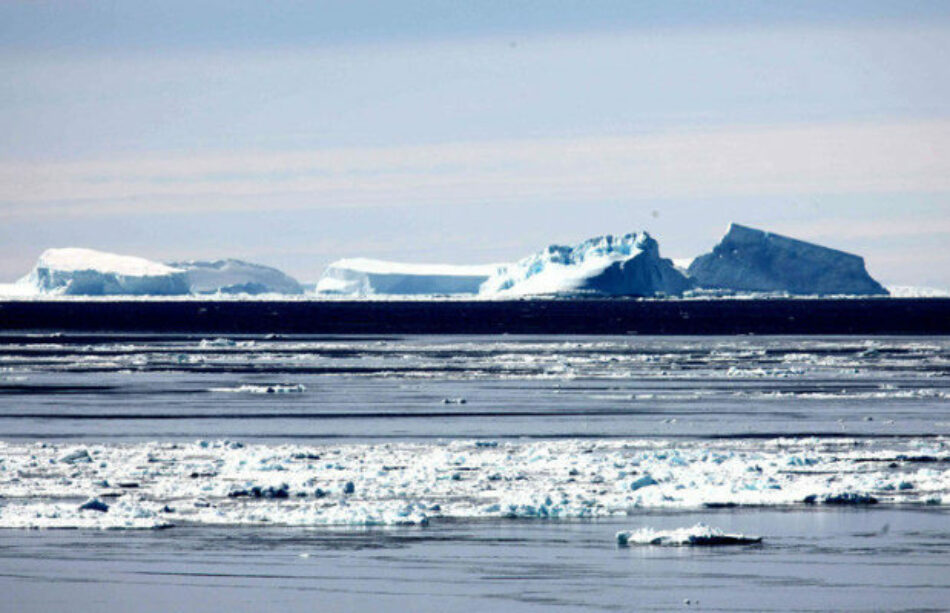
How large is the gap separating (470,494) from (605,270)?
158m

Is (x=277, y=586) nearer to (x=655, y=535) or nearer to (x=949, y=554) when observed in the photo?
(x=655, y=535)

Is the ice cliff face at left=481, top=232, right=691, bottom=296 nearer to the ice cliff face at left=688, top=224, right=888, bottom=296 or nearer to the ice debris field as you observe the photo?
the ice cliff face at left=688, top=224, right=888, bottom=296

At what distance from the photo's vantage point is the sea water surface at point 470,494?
47.1 feet

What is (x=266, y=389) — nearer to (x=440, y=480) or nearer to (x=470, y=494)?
(x=440, y=480)

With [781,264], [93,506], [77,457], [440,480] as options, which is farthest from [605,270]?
[93,506]

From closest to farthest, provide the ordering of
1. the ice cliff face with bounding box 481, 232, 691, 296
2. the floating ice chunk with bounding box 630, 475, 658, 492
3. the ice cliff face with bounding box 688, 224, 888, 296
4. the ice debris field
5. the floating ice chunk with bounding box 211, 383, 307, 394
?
1. the ice debris field
2. the floating ice chunk with bounding box 630, 475, 658, 492
3. the floating ice chunk with bounding box 211, 383, 307, 394
4. the ice cliff face with bounding box 481, 232, 691, 296
5. the ice cliff face with bounding box 688, 224, 888, 296

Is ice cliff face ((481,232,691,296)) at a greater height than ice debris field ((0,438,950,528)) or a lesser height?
greater

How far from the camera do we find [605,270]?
177 meters

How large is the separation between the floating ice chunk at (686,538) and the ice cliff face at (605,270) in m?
155

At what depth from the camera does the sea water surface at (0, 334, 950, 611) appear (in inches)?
565

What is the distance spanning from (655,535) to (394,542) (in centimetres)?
258

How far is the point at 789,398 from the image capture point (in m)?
35.5

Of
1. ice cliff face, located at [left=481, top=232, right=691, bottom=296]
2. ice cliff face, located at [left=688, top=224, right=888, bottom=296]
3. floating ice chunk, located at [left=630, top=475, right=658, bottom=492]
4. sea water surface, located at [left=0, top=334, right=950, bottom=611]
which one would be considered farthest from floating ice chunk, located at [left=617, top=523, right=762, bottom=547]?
ice cliff face, located at [left=688, top=224, right=888, bottom=296]

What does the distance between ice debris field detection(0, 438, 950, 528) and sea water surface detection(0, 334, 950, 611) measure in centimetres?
6
